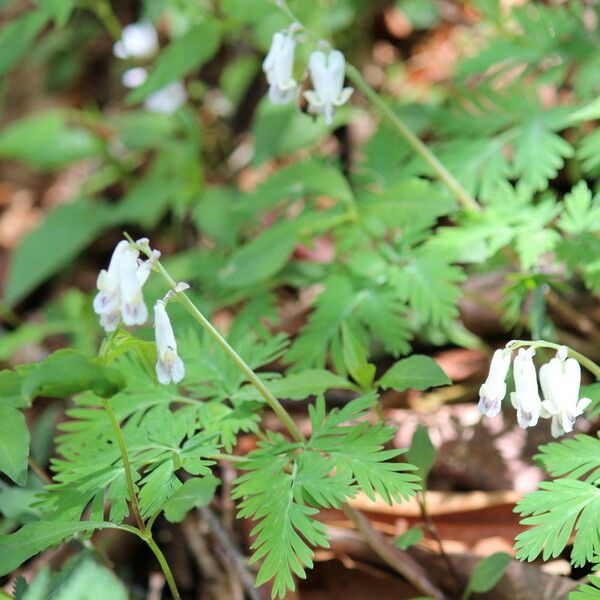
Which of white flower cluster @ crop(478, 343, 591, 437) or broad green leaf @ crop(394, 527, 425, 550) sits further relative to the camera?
broad green leaf @ crop(394, 527, 425, 550)

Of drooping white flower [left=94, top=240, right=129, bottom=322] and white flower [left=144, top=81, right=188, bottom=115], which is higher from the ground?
drooping white flower [left=94, top=240, right=129, bottom=322]

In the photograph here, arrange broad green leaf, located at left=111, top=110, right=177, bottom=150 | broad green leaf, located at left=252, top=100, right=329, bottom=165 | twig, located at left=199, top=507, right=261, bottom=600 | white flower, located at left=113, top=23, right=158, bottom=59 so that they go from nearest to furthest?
twig, located at left=199, top=507, right=261, bottom=600, broad green leaf, located at left=252, top=100, right=329, bottom=165, broad green leaf, located at left=111, top=110, right=177, bottom=150, white flower, located at left=113, top=23, right=158, bottom=59

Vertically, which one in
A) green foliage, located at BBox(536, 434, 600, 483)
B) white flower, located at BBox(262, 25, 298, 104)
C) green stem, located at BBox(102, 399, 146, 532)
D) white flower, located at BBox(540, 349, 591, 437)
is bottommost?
green foliage, located at BBox(536, 434, 600, 483)

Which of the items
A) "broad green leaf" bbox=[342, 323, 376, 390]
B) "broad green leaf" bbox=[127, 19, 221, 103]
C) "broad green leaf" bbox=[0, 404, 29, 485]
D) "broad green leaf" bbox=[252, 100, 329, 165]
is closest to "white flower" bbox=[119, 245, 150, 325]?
"broad green leaf" bbox=[0, 404, 29, 485]

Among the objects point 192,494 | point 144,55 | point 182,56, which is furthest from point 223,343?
point 144,55

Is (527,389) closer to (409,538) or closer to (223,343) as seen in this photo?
(409,538)

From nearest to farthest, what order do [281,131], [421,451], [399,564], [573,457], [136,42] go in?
[573,457] < [421,451] < [399,564] < [281,131] < [136,42]

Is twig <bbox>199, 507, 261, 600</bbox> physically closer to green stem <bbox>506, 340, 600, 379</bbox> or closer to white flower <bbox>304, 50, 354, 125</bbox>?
green stem <bbox>506, 340, 600, 379</bbox>
